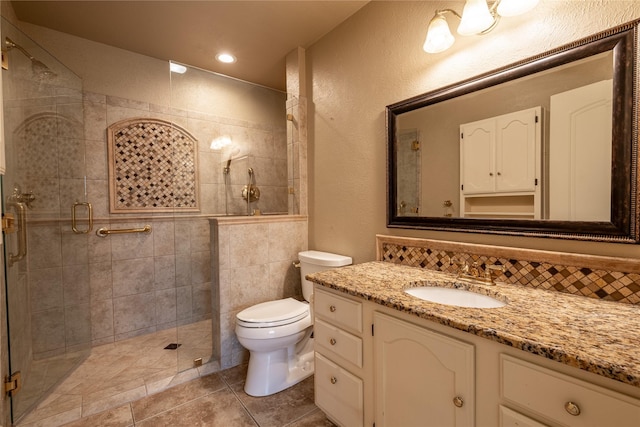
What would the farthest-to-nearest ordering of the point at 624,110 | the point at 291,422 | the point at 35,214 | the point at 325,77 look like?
the point at 325,77, the point at 35,214, the point at 291,422, the point at 624,110

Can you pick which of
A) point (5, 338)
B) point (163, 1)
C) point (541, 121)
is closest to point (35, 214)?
point (5, 338)

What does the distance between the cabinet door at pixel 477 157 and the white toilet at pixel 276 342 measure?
95 centimetres

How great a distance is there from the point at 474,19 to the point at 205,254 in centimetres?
238

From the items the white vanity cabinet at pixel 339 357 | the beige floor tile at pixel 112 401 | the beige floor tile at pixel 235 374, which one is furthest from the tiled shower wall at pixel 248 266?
the white vanity cabinet at pixel 339 357

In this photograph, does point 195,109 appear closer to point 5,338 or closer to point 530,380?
point 5,338

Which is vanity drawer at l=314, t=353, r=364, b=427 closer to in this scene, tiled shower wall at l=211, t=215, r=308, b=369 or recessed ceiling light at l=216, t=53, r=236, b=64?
tiled shower wall at l=211, t=215, r=308, b=369

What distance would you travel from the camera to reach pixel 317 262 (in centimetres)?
204

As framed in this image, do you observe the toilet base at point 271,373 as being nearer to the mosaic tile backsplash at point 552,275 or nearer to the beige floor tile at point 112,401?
the beige floor tile at point 112,401

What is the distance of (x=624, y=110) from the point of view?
0.99m

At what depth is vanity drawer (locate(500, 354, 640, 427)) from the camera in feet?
2.10

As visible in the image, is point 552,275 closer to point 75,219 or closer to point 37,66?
point 75,219

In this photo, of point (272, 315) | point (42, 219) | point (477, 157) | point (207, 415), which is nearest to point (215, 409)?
point (207, 415)

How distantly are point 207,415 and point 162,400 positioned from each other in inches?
13.5

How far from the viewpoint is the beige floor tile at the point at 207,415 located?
1531mm
